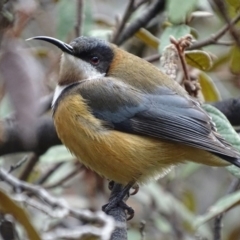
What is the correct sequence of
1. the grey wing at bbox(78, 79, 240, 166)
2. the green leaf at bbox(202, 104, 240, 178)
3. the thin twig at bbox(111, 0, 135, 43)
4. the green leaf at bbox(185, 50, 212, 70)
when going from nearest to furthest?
the green leaf at bbox(202, 104, 240, 178)
the grey wing at bbox(78, 79, 240, 166)
the green leaf at bbox(185, 50, 212, 70)
the thin twig at bbox(111, 0, 135, 43)

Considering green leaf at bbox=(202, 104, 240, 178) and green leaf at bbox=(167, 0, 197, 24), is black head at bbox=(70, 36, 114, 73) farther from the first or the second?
green leaf at bbox=(202, 104, 240, 178)

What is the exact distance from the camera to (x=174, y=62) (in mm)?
2932

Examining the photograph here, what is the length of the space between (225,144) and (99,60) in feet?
2.62

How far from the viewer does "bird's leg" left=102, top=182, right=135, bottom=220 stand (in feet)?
9.14

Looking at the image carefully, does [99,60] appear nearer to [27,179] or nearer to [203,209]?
[27,179]

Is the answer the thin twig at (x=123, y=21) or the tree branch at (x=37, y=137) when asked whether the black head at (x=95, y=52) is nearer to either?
the thin twig at (x=123, y=21)

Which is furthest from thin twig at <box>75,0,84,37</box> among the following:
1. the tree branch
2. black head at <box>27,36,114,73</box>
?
the tree branch

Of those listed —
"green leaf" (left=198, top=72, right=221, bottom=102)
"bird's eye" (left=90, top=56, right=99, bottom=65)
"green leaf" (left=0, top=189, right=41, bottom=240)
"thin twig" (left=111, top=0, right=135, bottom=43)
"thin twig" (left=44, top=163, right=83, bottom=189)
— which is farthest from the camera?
"thin twig" (left=44, top=163, right=83, bottom=189)

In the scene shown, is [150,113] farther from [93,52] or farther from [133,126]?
[93,52]

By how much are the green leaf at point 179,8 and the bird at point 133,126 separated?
0.28 m

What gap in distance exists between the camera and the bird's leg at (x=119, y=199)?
2.78m

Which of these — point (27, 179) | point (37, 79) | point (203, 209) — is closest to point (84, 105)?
point (27, 179)

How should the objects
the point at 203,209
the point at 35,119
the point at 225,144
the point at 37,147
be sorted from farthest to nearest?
1. the point at 203,209
2. the point at 37,147
3. the point at 225,144
4. the point at 35,119

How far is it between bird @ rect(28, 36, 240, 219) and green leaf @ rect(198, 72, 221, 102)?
1.44 feet
